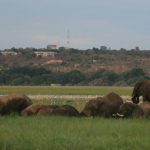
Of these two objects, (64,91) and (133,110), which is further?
(64,91)

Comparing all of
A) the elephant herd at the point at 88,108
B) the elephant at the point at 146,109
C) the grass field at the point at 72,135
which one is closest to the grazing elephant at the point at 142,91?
the elephant herd at the point at 88,108

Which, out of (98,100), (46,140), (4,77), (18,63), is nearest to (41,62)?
(18,63)

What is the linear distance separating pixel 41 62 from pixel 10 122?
116263 mm

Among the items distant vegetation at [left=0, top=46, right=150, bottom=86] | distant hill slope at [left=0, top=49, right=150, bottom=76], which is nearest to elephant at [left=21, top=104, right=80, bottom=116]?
distant vegetation at [left=0, top=46, right=150, bottom=86]

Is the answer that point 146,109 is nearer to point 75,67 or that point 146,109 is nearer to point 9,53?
point 75,67

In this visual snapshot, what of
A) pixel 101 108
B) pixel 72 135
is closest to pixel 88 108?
pixel 101 108

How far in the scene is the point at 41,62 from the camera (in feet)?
443

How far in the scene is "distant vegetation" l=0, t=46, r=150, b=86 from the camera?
111 metres

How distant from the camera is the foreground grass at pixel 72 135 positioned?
554 inches

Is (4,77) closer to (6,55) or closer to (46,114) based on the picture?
(6,55)

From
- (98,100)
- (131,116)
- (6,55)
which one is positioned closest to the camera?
(131,116)

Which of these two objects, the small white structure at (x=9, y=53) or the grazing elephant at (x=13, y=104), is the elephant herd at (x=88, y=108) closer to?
the grazing elephant at (x=13, y=104)

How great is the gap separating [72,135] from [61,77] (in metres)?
98.8

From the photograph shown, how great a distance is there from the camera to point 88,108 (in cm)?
2355
